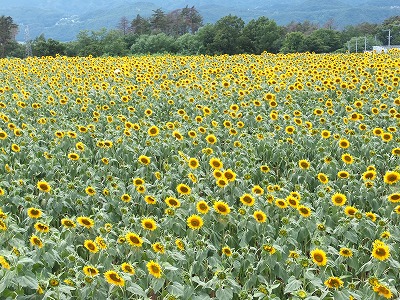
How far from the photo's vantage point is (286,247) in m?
3.78

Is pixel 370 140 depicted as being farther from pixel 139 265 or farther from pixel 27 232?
pixel 27 232

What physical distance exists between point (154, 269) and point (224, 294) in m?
0.51

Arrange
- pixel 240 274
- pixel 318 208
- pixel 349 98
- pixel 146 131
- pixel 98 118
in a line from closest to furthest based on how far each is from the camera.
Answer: pixel 240 274 → pixel 318 208 → pixel 146 131 → pixel 98 118 → pixel 349 98

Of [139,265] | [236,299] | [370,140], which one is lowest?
[236,299]

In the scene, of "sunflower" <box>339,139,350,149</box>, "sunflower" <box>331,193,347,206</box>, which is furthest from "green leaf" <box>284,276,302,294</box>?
"sunflower" <box>339,139,350,149</box>

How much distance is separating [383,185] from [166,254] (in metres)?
2.86

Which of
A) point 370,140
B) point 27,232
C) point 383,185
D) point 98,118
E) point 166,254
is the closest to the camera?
point 166,254

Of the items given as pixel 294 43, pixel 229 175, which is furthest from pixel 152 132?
pixel 294 43

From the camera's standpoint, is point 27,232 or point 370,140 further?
point 370,140

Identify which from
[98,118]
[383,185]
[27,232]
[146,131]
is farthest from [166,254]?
[98,118]

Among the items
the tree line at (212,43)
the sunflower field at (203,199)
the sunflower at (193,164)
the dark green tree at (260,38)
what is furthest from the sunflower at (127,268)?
the dark green tree at (260,38)

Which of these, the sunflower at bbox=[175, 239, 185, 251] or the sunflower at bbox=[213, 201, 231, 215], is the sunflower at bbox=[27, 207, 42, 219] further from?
the sunflower at bbox=[213, 201, 231, 215]

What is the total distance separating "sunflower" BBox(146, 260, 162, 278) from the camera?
3186 millimetres

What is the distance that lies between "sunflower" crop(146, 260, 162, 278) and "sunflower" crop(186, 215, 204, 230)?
2.40 feet
